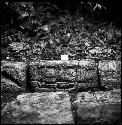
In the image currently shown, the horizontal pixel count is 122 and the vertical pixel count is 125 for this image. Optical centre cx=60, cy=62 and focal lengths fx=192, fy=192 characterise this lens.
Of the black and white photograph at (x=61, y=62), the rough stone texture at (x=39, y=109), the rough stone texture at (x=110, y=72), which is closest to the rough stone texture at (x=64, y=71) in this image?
the black and white photograph at (x=61, y=62)

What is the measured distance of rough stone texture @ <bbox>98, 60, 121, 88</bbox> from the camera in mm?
2562

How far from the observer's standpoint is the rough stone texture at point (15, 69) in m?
2.62

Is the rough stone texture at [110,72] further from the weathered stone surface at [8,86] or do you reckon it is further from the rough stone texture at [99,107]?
the weathered stone surface at [8,86]

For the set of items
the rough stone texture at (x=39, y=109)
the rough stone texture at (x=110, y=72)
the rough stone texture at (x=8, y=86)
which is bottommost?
the rough stone texture at (x=39, y=109)

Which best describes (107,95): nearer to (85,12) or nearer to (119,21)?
(119,21)

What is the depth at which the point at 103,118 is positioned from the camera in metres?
1.90

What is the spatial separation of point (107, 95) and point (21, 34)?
5.80 feet

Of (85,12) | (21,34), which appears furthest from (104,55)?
(21,34)

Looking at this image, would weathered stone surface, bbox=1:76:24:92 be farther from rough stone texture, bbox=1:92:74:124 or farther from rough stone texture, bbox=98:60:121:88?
rough stone texture, bbox=98:60:121:88

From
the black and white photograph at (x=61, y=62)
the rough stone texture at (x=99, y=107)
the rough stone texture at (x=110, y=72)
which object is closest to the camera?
the rough stone texture at (x=99, y=107)

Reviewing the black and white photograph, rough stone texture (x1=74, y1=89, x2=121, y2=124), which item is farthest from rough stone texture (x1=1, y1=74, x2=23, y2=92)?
rough stone texture (x1=74, y1=89, x2=121, y2=124)

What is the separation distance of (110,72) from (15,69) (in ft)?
4.22

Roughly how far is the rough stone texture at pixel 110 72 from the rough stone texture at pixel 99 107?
0.44ft

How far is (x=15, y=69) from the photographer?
2.62 metres
